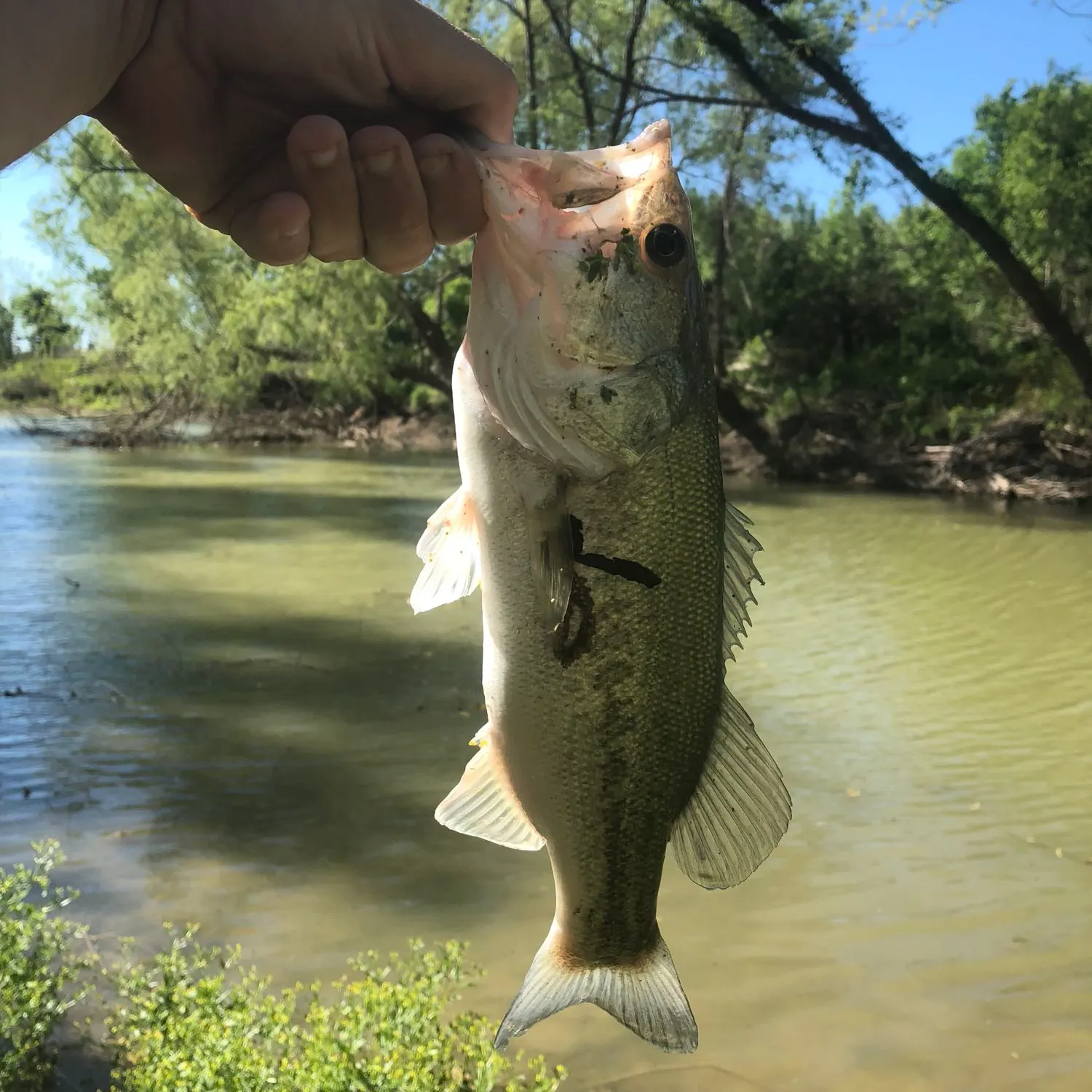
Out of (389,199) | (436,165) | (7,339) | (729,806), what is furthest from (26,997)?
(7,339)

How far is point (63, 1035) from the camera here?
3834 mm

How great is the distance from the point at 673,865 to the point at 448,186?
14.8 feet

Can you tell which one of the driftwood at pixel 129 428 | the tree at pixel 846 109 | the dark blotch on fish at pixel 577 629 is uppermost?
the tree at pixel 846 109

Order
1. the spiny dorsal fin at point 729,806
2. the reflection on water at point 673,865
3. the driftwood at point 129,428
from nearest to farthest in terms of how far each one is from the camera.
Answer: the spiny dorsal fin at point 729,806 < the reflection on water at point 673,865 < the driftwood at point 129,428

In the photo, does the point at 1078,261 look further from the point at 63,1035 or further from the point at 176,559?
the point at 63,1035

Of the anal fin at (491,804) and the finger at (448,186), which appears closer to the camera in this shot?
the anal fin at (491,804)

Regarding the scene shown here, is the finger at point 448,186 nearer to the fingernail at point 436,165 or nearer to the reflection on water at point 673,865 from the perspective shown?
the fingernail at point 436,165

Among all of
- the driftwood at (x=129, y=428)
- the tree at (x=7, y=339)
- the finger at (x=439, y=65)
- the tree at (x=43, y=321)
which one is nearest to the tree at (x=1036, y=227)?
the finger at (x=439, y=65)

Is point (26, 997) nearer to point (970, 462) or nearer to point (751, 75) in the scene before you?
point (751, 75)

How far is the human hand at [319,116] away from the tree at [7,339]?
38.5m

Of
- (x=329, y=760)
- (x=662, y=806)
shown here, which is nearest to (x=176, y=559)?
(x=329, y=760)

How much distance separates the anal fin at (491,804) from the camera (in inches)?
80.1

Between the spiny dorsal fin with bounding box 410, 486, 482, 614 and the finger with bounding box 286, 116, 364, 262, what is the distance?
1.89ft

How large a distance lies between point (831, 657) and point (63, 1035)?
7.41 metres
